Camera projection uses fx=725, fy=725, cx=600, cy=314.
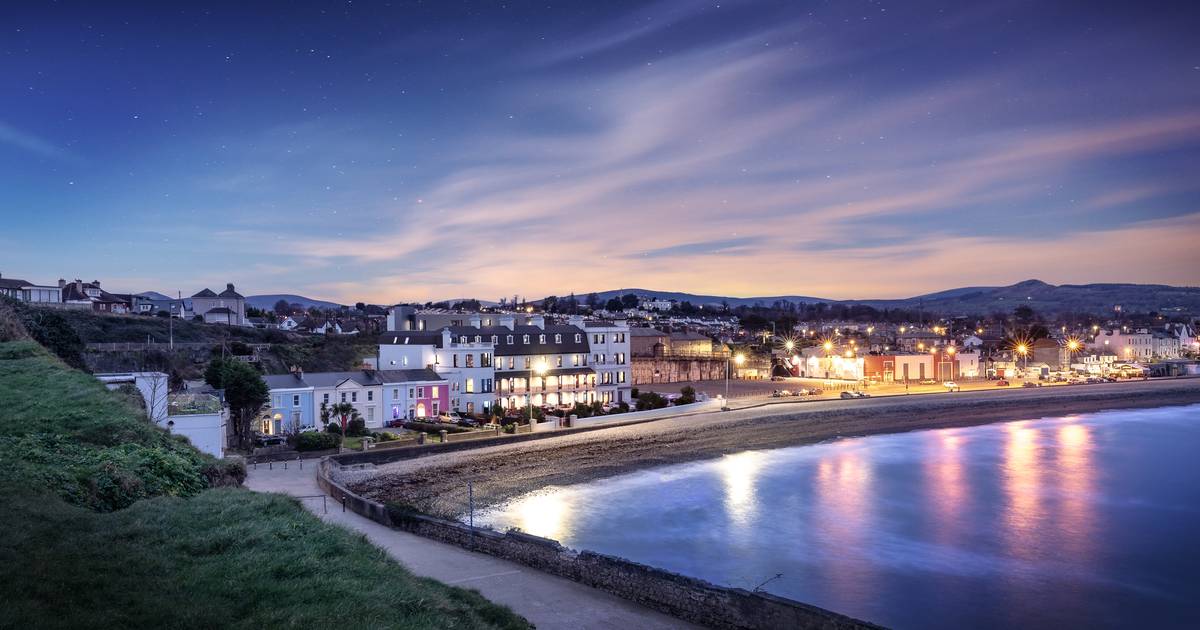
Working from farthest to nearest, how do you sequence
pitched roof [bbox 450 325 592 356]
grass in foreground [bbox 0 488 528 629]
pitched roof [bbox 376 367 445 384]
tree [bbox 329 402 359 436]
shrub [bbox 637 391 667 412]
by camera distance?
pitched roof [bbox 450 325 592 356] → shrub [bbox 637 391 667 412] → pitched roof [bbox 376 367 445 384] → tree [bbox 329 402 359 436] → grass in foreground [bbox 0 488 528 629]

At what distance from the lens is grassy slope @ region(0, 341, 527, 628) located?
7986 mm

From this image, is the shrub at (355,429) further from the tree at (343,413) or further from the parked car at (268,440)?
the parked car at (268,440)

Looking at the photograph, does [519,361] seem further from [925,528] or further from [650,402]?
[925,528]

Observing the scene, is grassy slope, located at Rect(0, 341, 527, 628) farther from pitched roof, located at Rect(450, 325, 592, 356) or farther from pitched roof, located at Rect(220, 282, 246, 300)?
pitched roof, located at Rect(220, 282, 246, 300)

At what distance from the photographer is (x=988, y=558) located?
2288cm

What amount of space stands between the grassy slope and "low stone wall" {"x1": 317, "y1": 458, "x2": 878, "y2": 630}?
3.60 meters

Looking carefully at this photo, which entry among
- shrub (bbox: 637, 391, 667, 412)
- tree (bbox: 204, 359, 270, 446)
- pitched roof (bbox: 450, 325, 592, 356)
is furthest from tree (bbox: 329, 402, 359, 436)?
shrub (bbox: 637, 391, 667, 412)

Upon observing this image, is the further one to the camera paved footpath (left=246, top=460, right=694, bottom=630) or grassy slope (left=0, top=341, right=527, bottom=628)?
paved footpath (left=246, top=460, right=694, bottom=630)

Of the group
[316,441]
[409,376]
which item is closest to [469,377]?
[409,376]

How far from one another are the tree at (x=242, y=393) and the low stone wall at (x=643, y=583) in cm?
1709

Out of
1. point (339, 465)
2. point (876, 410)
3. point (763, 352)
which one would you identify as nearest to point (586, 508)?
point (339, 465)

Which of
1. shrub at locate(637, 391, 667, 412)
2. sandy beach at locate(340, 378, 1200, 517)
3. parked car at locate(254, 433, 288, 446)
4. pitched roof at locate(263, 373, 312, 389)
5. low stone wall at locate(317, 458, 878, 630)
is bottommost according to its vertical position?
sandy beach at locate(340, 378, 1200, 517)

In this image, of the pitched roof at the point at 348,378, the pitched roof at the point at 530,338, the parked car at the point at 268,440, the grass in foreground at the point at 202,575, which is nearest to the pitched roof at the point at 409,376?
the pitched roof at the point at 348,378

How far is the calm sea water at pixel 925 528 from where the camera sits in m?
19.3
